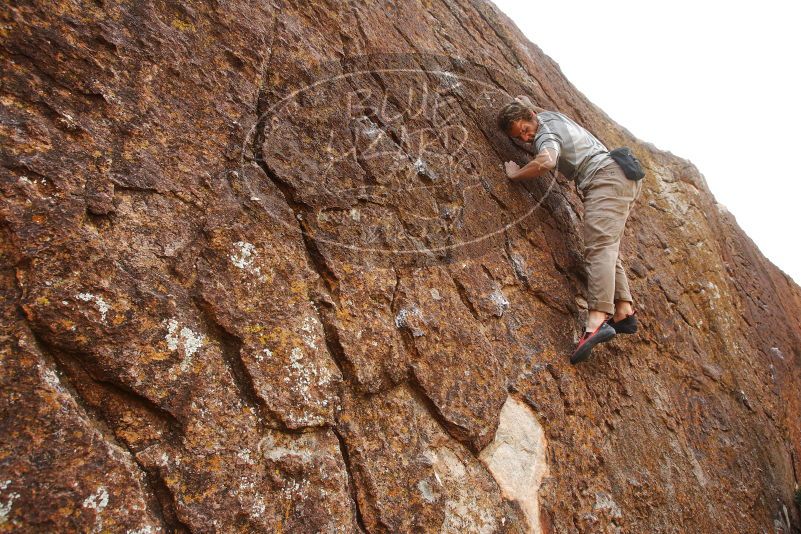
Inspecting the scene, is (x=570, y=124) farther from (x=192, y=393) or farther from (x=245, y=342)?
(x=192, y=393)

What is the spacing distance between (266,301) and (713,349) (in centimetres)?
616

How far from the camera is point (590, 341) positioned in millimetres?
4219

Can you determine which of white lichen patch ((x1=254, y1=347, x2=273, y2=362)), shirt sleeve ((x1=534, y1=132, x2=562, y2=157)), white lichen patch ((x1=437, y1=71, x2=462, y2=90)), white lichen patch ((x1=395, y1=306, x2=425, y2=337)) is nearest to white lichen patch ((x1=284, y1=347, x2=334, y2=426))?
white lichen patch ((x1=254, y1=347, x2=273, y2=362))

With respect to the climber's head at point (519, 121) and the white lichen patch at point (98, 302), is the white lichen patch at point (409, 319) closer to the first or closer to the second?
the white lichen patch at point (98, 302)

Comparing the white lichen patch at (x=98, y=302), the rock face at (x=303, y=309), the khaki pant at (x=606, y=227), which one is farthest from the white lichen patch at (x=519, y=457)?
the white lichen patch at (x=98, y=302)

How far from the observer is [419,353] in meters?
3.40

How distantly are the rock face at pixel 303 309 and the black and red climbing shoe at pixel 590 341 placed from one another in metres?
0.16

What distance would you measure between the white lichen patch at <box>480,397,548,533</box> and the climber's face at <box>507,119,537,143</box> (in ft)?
9.48

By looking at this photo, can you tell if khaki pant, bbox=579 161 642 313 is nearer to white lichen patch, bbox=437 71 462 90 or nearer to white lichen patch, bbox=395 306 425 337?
white lichen patch, bbox=437 71 462 90

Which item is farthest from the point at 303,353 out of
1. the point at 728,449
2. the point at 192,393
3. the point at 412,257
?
the point at 728,449

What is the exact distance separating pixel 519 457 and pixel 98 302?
2.93 meters

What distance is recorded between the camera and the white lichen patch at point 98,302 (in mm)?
2305

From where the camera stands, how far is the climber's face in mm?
5145

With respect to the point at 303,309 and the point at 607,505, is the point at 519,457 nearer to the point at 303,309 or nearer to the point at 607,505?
the point at 607,505
